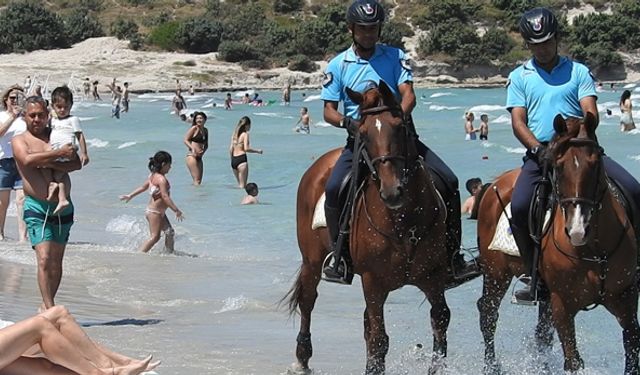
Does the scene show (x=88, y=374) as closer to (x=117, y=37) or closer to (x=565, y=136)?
(x=565, y=136)

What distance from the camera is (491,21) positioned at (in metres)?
101

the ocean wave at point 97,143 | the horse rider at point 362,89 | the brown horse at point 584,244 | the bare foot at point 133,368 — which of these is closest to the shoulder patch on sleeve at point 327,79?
the horse rider at point 362,89

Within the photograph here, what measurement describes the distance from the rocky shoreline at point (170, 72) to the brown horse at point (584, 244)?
62774 mm

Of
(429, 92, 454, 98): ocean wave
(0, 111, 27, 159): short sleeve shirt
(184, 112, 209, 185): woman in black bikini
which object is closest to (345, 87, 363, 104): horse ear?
(0, 111, 27, 159): short sleeve shirt

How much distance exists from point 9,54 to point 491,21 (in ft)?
131

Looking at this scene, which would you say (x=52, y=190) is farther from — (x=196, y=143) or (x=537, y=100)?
(x=196, y=143)

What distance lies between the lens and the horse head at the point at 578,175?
6977mm

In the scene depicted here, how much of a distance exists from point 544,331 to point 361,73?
239cm

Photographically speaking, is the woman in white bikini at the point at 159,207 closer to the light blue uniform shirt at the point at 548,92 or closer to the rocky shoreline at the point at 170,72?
the light blue uniform shirt at the point at 548,92

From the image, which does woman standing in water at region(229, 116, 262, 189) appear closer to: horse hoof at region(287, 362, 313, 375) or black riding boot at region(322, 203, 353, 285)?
horse hoof at region(287, 362, 313, 375)

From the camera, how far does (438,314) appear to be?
8.23m

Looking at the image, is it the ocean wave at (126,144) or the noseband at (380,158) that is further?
the ocean wave at (126,144)

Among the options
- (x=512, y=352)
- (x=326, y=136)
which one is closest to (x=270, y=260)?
(x=512, y=352)

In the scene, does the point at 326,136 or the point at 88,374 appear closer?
the point at 88,374
